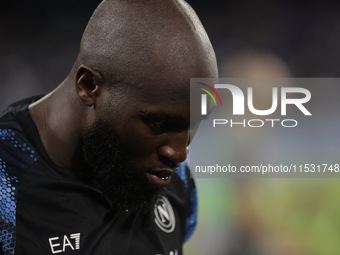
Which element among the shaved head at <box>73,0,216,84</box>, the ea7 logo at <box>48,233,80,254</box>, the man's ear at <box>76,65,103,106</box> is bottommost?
the ea7 logo at <box>48,233,80,254</box>

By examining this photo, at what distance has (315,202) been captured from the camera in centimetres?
382

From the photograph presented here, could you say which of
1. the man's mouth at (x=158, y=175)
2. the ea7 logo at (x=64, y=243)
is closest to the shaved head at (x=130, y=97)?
the man's mouth at (x=158, y=175)

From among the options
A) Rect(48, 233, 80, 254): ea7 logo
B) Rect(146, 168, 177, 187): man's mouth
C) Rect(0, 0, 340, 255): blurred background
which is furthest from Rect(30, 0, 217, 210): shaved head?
Rect(0, 0, 340, 255): blurred background

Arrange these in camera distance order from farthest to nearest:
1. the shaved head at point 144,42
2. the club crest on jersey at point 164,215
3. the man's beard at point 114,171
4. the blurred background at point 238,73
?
the blurred background at point 238,73
the club crest on jersey at point 164,215
the man's beard at point 114,171
the shaved head at point 144,42

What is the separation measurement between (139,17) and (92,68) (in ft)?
0.60

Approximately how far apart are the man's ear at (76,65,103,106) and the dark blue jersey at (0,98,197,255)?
0.19 m

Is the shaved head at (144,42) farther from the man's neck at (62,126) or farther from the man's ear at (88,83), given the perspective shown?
the man's neck at (62,126)

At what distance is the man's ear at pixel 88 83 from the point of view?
120 cm

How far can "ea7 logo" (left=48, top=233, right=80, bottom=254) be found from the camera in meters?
1.23

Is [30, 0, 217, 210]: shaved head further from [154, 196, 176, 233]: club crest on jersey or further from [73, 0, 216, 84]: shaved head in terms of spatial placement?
[154, 196, 176, 233]: club crest on jersey

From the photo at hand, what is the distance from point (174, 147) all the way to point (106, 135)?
0.19 m

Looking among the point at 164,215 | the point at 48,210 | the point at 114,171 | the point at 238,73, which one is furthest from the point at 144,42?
the point at 238,73

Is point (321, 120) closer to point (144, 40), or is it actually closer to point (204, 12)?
point (204, 12)

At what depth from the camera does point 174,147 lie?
1.19 m
